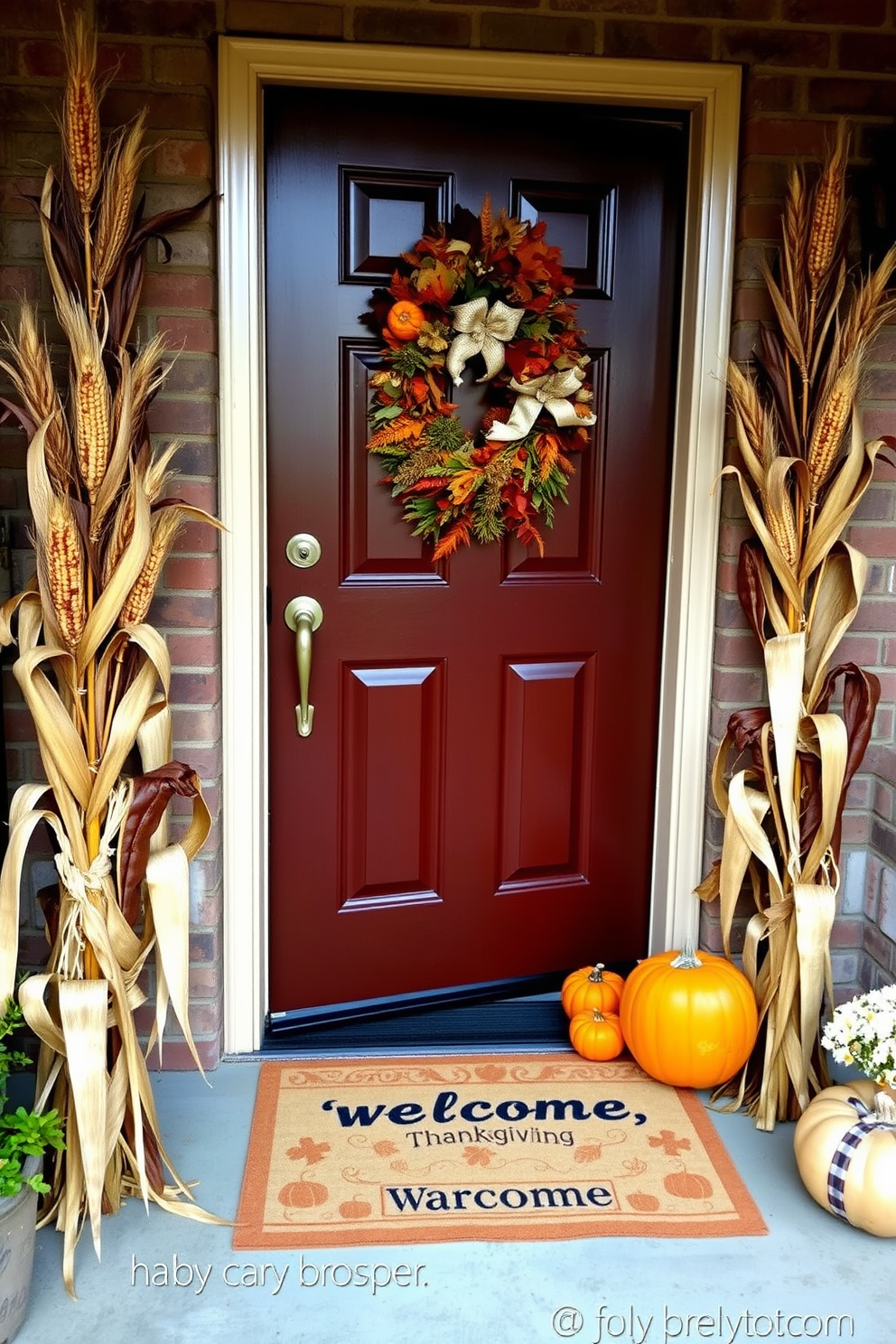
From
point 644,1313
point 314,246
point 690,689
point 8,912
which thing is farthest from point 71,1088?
point 314,246

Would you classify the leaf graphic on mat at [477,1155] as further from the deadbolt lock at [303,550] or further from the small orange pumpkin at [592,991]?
the deadbolt lock at [303,550]

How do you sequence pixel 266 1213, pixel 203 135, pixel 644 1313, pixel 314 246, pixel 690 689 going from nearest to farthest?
1. pixel 644 1313
2. pixel 266 1213
3. pixel 203 135
4. pixel 314 246
5. pixel 690 689

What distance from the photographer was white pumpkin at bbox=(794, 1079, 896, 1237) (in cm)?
182

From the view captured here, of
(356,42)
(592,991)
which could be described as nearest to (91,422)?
(356,42)

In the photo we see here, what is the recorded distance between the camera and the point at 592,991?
247 cm

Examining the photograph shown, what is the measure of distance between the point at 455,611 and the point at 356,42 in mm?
1155

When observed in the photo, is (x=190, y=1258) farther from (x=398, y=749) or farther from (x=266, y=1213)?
(x=398, y=749)

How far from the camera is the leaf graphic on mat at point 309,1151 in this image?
2055 mm

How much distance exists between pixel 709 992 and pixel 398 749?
85 centimetres

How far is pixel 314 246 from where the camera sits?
7.51 feet

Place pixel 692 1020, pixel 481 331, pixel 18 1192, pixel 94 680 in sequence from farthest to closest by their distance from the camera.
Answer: pixel 481 331, pixel 692 1020, pixel 94 680, pixel 18 1192

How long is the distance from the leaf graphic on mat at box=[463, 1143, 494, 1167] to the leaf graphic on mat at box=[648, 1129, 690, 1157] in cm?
31

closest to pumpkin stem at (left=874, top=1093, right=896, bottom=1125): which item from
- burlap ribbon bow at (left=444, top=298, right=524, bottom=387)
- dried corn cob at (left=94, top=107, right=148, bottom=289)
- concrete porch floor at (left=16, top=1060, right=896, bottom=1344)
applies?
concrete porch floor at (left=16, top=1060, right=896, bottom=1344)

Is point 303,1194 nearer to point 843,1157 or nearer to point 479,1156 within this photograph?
point 479,1156
